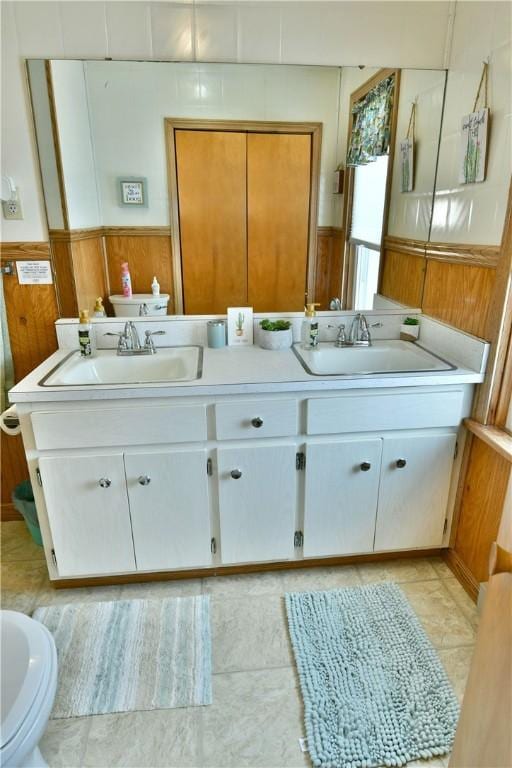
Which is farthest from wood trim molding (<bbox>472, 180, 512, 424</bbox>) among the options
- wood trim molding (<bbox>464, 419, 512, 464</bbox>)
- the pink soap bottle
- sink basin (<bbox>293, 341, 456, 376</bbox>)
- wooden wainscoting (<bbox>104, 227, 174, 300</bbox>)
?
the pink soap bottle

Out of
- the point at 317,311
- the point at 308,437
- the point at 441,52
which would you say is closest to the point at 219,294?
the point at 317,311

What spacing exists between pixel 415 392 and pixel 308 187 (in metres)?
0.97

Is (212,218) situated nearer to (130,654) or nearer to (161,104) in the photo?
(161,104)

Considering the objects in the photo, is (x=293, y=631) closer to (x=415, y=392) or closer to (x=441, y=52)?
(x=415, y=392)

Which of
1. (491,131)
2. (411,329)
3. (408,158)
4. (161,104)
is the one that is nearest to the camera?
(491,131)

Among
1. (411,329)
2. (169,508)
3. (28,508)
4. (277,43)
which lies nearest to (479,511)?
(411,329)

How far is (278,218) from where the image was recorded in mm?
1934

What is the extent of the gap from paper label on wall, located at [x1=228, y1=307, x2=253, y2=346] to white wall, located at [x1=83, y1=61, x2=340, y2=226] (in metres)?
0.51

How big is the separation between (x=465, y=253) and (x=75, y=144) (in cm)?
153

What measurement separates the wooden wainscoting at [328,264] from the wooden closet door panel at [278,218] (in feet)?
0.20

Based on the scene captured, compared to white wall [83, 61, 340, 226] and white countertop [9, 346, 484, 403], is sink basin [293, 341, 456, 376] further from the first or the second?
white wall [83, 61, 340, 226]

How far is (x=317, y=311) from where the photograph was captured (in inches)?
79.8

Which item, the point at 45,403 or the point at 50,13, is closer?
the point at 45,403

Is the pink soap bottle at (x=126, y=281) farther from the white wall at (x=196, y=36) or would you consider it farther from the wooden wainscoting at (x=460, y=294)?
the wooden wainscoting at (x=460, y=294)
